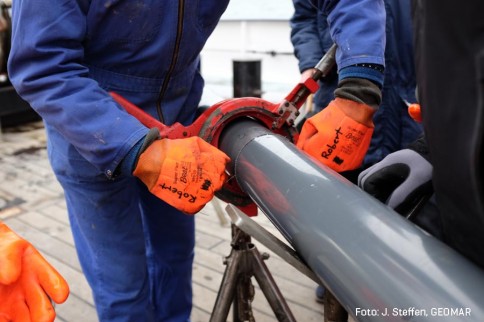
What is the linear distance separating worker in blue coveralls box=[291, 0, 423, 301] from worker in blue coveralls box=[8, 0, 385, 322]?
377mm

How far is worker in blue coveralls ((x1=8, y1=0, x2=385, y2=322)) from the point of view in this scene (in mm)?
1134

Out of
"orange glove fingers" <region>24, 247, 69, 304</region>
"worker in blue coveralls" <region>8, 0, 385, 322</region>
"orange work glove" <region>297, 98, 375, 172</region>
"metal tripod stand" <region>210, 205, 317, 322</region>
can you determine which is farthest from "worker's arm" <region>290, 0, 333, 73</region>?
"orange glove fingers" <region>24, 247, 69, 304</region>

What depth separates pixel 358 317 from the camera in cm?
71

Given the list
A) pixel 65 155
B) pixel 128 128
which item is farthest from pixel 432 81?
pixel 65 155

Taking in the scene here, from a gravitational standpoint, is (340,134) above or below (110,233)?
above

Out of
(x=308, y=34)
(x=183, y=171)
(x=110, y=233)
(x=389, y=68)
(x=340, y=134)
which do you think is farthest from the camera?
(x=308, y=34)

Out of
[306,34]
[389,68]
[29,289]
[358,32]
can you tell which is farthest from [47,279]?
[306,34]

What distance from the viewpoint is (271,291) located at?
146 cm

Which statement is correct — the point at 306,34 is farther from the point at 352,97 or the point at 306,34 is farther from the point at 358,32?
the point at 352,97

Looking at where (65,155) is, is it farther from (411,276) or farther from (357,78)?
(411,276)

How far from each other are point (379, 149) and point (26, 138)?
4.40 m

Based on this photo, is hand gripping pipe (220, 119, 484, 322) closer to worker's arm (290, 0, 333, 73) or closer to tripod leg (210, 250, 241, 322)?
tripod leg (210, 250, 241, 322)

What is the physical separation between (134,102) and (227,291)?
0.64 m

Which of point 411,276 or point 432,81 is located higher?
point 432,81
